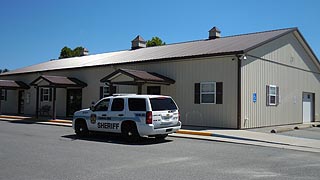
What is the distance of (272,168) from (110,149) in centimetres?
537

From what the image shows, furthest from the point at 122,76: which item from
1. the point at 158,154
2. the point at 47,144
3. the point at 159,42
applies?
the point at 159,42

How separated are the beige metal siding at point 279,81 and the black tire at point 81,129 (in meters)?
8.01

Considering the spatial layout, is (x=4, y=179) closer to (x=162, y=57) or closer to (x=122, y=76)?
(x=122, y=76)

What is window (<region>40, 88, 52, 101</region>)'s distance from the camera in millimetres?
30486

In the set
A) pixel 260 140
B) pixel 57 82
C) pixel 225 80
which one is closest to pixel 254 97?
pixel 225 80

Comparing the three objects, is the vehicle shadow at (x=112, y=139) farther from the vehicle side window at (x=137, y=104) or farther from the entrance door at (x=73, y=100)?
the entrance door at (x=73, y=100)

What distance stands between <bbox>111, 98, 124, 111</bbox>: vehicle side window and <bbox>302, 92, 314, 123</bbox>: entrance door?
16.9 meters

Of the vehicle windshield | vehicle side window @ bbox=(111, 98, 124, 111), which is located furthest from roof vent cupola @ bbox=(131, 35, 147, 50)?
the vehicle windshield

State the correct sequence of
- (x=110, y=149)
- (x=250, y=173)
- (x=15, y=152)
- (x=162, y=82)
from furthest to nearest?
1. (x=162, y=82)
2. (x=110, y=149)
3. (x=15, y=152)
4. (x=250, y=173)

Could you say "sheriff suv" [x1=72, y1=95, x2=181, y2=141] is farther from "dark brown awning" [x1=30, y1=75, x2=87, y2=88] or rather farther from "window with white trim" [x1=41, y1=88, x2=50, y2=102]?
"window with white trim" [x1=41, y1=88, x2=50, y2=102]

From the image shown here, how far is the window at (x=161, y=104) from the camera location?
14.1 meters

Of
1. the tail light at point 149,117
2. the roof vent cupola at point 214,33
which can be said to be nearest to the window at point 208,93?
the tail light at point 149,117

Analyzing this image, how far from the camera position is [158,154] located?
11.3 metres

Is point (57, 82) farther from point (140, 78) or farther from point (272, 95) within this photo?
point (272, 95)
